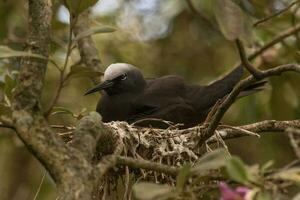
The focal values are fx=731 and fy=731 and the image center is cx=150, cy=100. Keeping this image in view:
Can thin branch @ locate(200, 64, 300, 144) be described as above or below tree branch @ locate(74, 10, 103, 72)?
above

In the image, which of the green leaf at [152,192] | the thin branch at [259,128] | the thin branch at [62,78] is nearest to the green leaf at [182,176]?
the green leaf at [152,192]

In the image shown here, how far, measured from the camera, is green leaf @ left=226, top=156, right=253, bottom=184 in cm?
172

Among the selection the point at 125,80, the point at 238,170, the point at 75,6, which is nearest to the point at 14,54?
the point at 75,6

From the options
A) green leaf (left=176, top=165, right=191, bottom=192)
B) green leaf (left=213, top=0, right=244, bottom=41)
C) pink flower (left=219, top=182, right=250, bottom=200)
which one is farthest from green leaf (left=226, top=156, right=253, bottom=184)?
green leaf (left=213, top=0, right=244, bottom=41)

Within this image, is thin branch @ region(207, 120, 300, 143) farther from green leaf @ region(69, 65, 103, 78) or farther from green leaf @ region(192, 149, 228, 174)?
green leaf @ region(192, 149, 228, 174)

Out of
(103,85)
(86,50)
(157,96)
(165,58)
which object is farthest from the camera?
(165,58)

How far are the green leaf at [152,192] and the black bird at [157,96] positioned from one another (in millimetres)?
2646

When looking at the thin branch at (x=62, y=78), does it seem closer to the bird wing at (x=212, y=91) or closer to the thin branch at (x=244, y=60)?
the thin branch at (x=244, y=60)

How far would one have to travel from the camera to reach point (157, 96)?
4.81m

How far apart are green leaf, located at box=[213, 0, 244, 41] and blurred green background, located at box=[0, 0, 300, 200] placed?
197cm

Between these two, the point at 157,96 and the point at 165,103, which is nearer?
the point at 165,103

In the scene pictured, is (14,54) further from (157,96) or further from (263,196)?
(157,96)

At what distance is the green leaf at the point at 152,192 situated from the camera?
1779 mm

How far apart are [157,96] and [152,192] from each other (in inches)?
119
